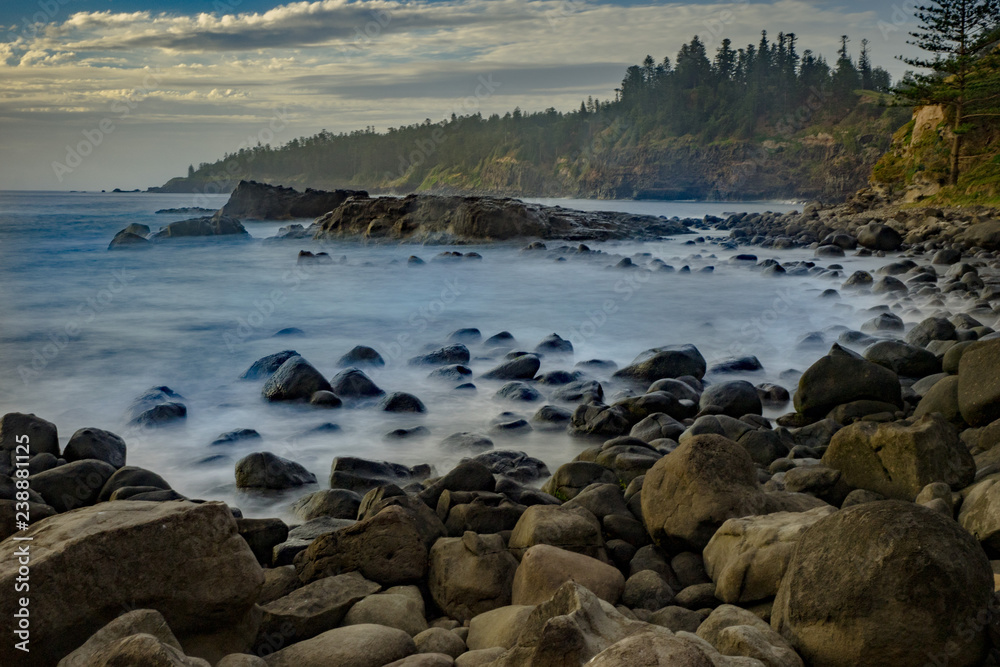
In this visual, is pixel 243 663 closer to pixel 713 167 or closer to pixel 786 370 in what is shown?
pixel 786 370

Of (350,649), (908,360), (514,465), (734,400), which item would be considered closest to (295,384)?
(514,465)

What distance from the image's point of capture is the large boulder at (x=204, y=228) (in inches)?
1225

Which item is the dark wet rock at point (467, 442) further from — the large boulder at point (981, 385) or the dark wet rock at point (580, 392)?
the large boulder at point (981, 385)

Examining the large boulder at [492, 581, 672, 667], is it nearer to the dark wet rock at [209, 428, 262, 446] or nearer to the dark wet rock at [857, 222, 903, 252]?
the dark wet rock at [209, 428, 262, 446]

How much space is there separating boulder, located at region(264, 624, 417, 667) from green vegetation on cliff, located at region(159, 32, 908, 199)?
3263 inches

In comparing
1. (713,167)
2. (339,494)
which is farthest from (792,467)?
(713,167)

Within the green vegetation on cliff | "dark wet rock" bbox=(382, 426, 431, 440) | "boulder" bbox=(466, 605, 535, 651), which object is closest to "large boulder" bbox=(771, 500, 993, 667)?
"boulder" bbox=(466, 605, 535, 651)

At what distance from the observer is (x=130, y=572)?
2.78 metres

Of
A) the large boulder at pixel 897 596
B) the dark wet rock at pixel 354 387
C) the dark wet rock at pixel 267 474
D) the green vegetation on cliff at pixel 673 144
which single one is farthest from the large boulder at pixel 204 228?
the green vegetation on cliff at pixel 673 144

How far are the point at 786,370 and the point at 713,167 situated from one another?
9503 cm

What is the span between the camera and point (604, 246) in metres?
27.5

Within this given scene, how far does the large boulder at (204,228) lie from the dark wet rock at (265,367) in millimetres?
24822

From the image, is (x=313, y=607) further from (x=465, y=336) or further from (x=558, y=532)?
(x=465, y=336)

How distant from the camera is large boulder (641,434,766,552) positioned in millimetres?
3646
